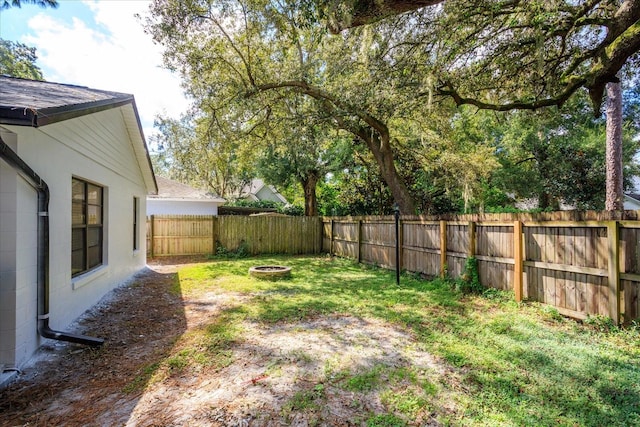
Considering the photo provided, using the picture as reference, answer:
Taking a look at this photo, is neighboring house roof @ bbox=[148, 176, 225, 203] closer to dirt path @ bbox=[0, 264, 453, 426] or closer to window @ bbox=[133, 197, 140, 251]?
window @ bbox=[133, 197, 140, 251]

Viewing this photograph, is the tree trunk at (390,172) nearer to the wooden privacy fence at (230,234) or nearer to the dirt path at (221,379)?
the wooden privacy fence at (230,234)

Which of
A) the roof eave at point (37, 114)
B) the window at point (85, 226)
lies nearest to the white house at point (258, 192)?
the window at point (85, 226)

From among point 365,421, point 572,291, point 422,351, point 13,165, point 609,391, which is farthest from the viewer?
point 572,291

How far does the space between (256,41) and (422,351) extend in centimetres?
865

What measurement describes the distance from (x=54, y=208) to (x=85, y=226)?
143cm

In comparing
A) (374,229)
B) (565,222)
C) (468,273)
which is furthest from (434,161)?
(565,222)

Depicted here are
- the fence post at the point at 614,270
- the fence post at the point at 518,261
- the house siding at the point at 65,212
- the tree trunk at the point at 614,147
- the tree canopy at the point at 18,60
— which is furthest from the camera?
the tree canopy at the point at 18,60

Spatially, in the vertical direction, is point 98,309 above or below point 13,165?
below

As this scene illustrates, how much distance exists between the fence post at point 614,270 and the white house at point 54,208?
629cm

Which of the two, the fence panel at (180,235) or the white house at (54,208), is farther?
the fence panel at (180,235)

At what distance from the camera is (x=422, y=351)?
3.59 metres

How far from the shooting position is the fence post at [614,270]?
12.8 ft

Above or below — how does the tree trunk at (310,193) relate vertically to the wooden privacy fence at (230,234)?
above

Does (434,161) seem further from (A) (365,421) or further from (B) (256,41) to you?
(A) (365,421)
